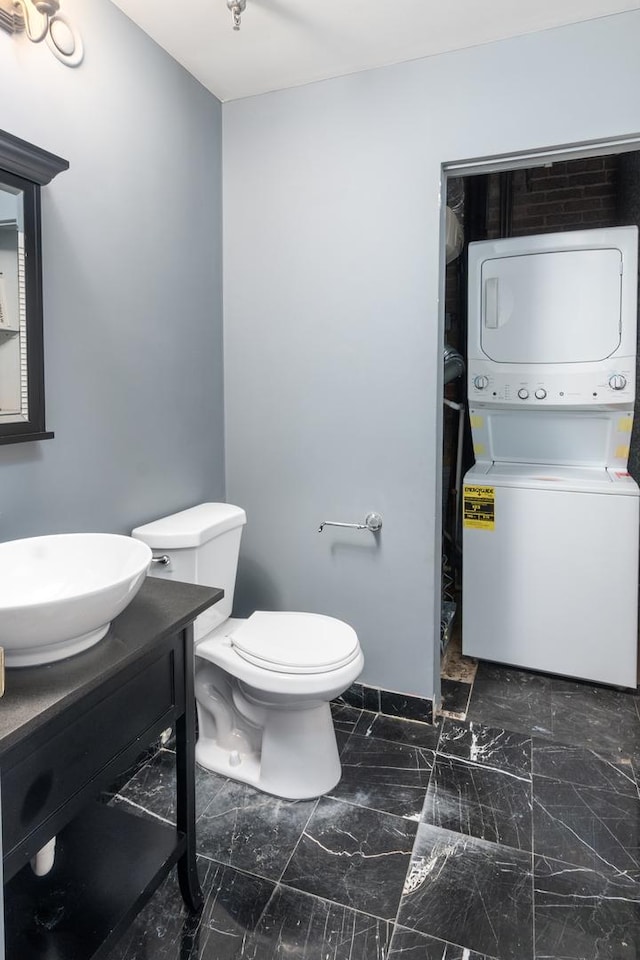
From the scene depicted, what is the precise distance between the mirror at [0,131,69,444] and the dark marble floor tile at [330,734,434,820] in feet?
4.75

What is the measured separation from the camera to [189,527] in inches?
72.7

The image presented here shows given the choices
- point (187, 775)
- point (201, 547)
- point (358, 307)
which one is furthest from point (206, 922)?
point (358, 307)

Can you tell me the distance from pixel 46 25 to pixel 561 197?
2746 mm

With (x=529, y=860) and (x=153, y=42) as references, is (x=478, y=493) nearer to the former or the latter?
(x=529, y=860)

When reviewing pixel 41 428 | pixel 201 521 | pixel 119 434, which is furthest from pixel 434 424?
pixel 41 428

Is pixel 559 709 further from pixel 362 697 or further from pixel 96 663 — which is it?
pixel 96 663

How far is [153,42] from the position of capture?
1854mm

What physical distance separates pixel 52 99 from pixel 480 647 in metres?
2.56

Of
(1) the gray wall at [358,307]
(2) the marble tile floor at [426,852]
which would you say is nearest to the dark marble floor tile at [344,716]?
(2) the marble tile floor at [426,852]

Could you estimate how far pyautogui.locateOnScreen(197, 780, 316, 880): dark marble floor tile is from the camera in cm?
156

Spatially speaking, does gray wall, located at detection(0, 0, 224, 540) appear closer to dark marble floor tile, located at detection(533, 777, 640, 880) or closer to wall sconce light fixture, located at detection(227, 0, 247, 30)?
wall sconce light fixture, located at detection(227, 0, 247, 30)

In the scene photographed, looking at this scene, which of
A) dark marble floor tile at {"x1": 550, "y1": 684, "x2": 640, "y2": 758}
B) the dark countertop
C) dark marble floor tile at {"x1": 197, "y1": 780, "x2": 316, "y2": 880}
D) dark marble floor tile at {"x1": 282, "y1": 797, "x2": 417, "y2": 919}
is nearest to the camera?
the dark countertop

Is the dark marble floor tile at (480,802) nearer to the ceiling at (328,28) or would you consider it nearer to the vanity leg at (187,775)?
the vanity leg at (187,775)

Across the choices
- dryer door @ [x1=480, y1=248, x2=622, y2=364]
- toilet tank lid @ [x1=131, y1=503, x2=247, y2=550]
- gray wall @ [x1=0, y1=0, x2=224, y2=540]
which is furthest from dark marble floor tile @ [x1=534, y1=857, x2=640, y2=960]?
dryer door @ [x1=480, y1=248, x2=622, y2=364]
